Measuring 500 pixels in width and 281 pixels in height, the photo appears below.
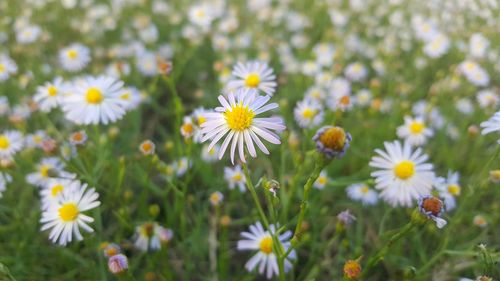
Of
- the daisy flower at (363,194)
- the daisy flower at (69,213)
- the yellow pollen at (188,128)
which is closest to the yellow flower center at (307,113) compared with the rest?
the daisy flower at (363,194)

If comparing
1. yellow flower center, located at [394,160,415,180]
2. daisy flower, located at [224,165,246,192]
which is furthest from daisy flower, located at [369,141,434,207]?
daisy flower, located at [224,165,246,192]

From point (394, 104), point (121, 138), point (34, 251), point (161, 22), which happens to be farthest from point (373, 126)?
point (161, 22)

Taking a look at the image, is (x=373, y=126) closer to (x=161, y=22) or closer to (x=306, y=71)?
(x=306, y=71)

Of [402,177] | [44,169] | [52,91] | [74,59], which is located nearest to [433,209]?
[402,177]

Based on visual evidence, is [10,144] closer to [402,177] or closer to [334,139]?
[334,139]

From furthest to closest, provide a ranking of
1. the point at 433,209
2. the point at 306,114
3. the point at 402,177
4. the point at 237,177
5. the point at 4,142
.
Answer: the point at 306,114
the point at 4,142
the point at 237,177
the point at 402,177
the point at 433,209
